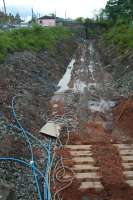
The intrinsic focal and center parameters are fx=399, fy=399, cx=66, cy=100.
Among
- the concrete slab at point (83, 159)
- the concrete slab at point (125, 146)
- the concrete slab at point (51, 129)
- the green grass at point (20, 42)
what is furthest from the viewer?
the green grass at point (20, 42)

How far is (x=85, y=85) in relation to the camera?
23.7m

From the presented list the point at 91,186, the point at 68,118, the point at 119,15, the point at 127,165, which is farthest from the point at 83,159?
the point at 119,15

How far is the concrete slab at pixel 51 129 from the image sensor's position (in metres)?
13.6

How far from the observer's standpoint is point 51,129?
45.9ft

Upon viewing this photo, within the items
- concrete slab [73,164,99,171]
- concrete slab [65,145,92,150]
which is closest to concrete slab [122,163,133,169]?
concrete slab [73,164,99,171]

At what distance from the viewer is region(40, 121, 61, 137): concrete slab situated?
13.6m

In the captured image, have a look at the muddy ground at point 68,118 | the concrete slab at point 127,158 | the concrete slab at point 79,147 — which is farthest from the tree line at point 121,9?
the concrete slab at point 127,158

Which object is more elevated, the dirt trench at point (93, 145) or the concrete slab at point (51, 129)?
the concrete slab at point (51, 129)

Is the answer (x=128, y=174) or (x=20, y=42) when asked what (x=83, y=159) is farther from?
(x=20, y=42)

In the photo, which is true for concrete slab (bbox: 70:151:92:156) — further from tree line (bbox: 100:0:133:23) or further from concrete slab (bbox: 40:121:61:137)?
tree line (bbox: 100:0:133:23)

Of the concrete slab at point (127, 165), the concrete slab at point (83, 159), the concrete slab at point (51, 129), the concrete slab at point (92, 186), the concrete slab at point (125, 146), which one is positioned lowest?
the concrete slab at point (125, 146)

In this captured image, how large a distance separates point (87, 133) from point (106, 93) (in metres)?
7.11

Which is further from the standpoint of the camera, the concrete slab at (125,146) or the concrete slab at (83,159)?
the concrete slab at (125,146)

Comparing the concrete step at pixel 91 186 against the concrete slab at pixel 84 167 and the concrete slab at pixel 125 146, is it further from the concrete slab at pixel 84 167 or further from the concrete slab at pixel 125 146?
the concrete slab at pixel 125 146
